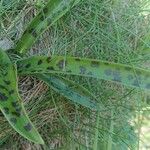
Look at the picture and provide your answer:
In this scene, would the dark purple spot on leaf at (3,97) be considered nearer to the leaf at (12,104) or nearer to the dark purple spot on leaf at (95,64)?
the leaf at (12,104)

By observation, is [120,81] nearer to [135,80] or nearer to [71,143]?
[135,80]

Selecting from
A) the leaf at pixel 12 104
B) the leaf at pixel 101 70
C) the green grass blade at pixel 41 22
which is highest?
the green grass blade at pixel 41 22

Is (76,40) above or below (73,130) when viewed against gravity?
above

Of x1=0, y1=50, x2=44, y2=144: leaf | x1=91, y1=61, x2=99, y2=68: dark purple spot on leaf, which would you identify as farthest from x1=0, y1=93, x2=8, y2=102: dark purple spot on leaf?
x1=91, y1=61, x2=99, y2=68: dark purple spot on leaf

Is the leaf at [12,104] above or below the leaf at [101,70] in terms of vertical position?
below

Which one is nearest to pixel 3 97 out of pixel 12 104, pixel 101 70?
pixel 12 104

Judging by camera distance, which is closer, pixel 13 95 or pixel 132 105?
pixel 13 95

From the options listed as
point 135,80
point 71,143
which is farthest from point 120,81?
point 71,143

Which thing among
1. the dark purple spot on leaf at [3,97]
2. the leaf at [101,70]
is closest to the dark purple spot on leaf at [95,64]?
the leaf at [101,70]
